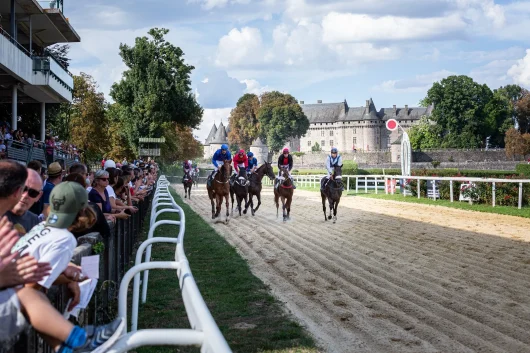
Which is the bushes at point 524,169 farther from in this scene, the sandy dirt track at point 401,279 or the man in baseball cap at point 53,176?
the man in baseball cap at point 53,176

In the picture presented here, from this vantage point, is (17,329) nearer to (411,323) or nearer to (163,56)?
(411,323)

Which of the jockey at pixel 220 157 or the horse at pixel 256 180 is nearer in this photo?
the jockey at pixel 220 157

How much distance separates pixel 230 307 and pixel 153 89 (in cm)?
4229

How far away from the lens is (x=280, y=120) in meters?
91.9

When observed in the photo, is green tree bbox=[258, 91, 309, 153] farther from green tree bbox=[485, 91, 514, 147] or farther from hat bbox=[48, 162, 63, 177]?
hat bbox=[48, 162, 63, 177]

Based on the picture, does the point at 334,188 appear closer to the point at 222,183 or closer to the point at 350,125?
the point at 222,183

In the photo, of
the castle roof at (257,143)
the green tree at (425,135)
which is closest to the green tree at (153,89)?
the green tree at (425,135)

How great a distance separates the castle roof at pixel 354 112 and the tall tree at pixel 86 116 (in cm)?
8870

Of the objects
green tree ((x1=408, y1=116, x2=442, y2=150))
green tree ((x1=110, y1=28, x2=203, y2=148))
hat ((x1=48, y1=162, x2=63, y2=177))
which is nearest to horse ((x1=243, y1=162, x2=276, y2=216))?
→ hat ((x1=48, y1=162, x2=63, y2=177))

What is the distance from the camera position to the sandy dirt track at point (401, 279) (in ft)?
17.1

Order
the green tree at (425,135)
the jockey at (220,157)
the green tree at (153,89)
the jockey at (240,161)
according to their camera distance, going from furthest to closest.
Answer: the green tree at (425,135) < the green tree at (153,89) < the jockey at (240,161) < the jockey at (220,157)

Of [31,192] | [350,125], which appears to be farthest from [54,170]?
[350,125]

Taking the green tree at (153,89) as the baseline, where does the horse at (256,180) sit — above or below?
below

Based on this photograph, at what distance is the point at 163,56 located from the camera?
4909 cm
